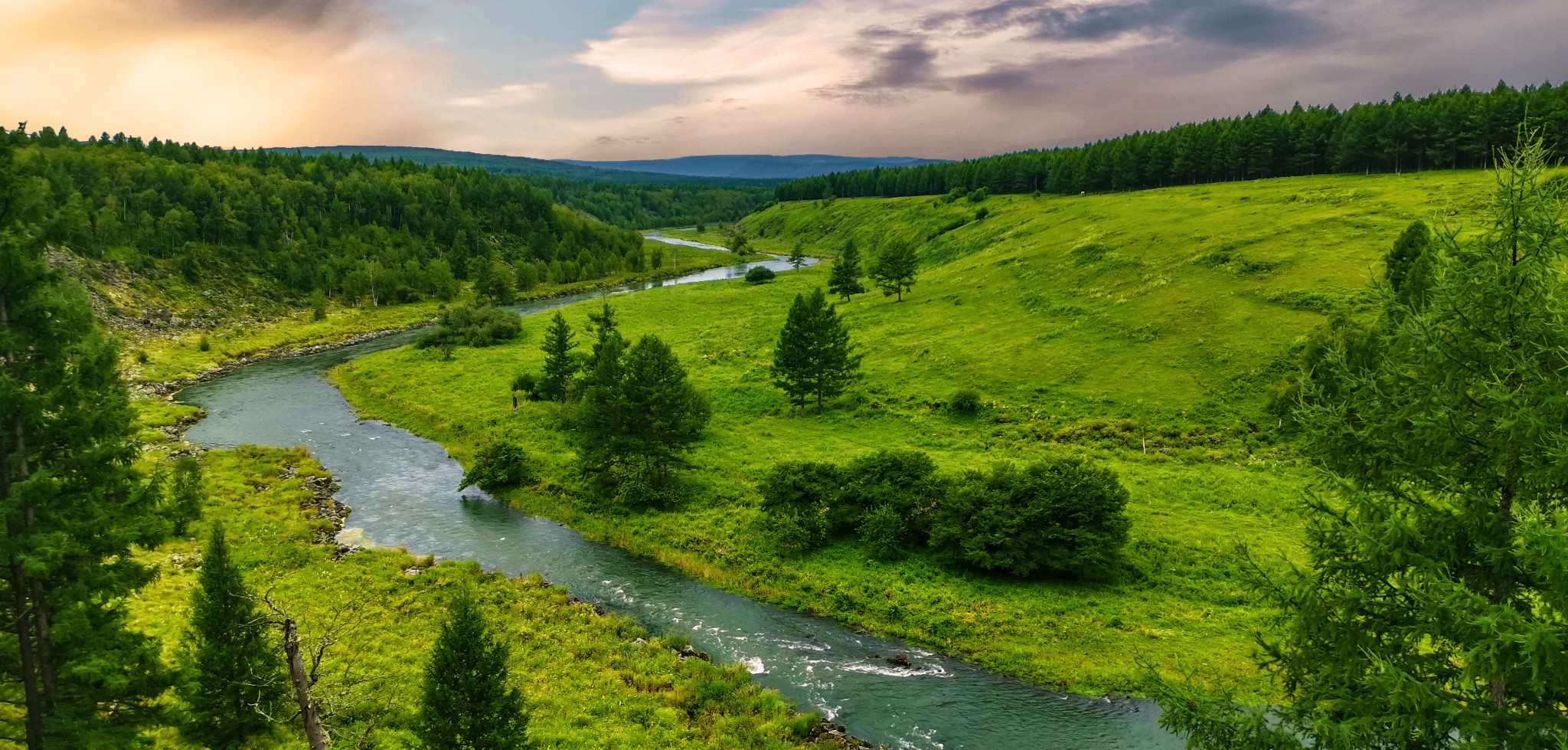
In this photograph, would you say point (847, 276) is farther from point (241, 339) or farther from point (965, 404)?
point (241, 339)

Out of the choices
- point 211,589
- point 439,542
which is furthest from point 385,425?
point 211,589

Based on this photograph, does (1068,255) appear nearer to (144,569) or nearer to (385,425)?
(385,425)

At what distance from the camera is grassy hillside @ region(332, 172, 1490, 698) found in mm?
34656

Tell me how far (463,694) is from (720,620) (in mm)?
18479

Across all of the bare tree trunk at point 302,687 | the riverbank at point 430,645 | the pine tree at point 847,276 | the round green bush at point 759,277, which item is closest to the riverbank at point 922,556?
the riverbank at point 430,645

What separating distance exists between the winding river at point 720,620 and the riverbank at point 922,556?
4.15 feet

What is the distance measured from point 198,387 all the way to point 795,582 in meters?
78.6

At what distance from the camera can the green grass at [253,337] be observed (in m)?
86.4

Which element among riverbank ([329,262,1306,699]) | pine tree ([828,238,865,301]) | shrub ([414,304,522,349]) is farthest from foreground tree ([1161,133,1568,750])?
shrub ([414,304,522,349])

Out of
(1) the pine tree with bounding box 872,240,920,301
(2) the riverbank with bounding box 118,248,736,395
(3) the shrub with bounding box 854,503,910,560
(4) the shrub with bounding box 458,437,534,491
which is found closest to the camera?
(3) the shrub with bounding box 854,503,910,560

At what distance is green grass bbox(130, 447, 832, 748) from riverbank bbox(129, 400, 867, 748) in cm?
7

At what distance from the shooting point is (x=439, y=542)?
146 feet

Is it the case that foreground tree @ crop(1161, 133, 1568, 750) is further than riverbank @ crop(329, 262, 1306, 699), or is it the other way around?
riverbank @ crop(329, 262, 1306, 699)

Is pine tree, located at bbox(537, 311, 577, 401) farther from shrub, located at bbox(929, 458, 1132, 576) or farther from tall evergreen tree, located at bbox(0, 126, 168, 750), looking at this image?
tall evergreen tree, located at bbox(0, 126, 168, 750)
